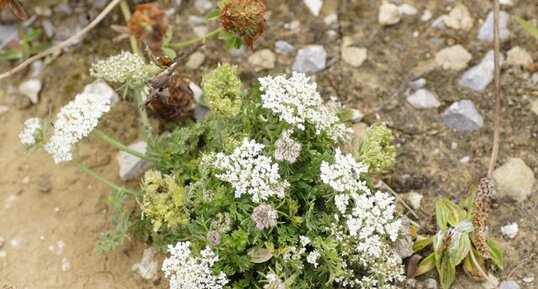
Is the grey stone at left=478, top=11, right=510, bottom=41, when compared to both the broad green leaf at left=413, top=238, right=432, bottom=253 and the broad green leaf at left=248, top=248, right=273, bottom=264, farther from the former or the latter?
the broad green leaf at left=248, top=248, right=273, bottom=264

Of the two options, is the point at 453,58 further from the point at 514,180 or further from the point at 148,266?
the point at 148,266

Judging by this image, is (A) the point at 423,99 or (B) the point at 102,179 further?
(A) the point at 423,99

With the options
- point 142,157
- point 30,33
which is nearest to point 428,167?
point 142,157

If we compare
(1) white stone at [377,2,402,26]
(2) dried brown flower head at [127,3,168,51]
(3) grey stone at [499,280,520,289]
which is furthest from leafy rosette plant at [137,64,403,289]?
(1) white stone at [377,2,402,26]

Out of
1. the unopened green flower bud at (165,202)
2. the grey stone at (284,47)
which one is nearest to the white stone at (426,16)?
the grey stone at (284,47)

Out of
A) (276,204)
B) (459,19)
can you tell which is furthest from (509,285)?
(459,19)

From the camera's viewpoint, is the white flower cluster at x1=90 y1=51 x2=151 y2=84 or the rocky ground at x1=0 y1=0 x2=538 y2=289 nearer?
the white flower cluster at x1=90 y1=51 x2=151 y2=84

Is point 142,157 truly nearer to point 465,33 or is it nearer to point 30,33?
point 30,33
